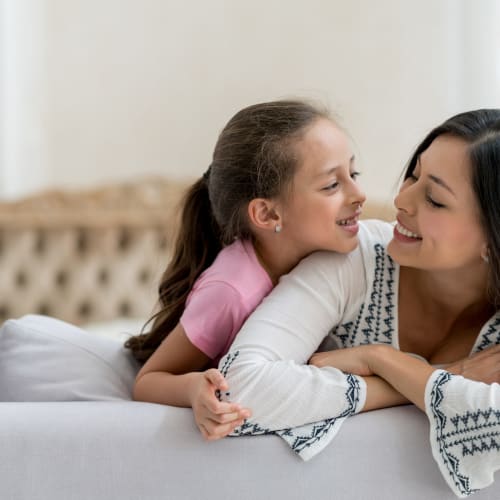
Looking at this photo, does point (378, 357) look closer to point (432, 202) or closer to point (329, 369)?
point (329, 369)

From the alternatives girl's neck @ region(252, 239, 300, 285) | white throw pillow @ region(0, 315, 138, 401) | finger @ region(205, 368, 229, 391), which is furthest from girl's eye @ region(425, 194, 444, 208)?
white throw pillow @ region(0, 315, 138, 401)

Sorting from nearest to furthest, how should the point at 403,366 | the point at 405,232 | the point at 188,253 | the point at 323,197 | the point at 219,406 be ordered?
1. the point at 219,406
2. the point at 403,366
3. the point at 405,232
4. the point at 323,197
5. the point at 188,253

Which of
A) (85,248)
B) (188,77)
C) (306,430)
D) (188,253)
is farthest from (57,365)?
(188,77)

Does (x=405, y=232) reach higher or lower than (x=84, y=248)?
higher

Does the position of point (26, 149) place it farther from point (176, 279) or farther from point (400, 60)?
point (176, 279)

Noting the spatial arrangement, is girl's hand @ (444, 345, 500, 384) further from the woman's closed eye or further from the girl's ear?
the girl's ear

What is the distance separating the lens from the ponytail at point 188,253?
179 centimetres

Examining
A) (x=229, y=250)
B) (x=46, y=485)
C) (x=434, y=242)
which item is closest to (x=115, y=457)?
(x=46, y=485)

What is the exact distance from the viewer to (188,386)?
54.7 inches

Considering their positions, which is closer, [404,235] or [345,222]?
[404,235]

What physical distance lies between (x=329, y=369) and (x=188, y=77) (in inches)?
93.2

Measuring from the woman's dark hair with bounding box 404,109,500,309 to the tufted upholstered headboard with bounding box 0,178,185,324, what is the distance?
6.80 feet

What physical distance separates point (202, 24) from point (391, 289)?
2252 millimetres

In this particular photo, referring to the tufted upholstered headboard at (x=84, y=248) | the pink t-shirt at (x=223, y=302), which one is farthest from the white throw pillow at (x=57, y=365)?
the tufted upholstered headboard at (x=84, y=248)
